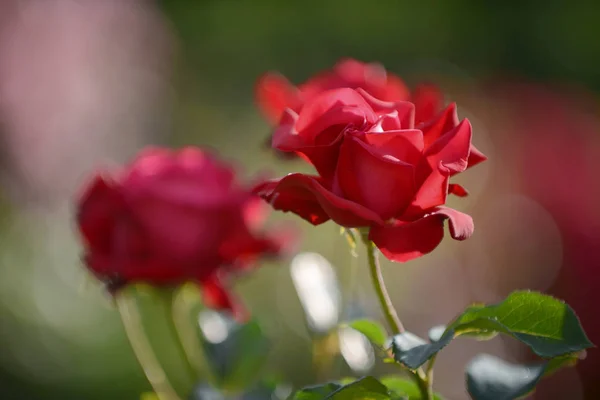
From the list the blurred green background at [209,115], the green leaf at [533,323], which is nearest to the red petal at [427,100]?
the blurred green background at [209,115]

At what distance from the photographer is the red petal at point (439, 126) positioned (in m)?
0.35

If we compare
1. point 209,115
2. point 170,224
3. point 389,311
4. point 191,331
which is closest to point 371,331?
point 389,311

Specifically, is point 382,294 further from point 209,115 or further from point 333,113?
point 209,115

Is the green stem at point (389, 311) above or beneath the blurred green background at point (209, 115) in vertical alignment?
above

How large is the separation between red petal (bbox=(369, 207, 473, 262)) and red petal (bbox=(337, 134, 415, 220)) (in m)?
0.01

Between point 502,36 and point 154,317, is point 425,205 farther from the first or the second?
point 502,36

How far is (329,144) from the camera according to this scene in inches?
13.1

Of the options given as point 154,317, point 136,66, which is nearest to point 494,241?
point 154,317

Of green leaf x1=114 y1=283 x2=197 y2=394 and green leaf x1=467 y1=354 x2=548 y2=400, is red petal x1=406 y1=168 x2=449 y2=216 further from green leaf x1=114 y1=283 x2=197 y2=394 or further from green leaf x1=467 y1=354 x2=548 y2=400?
green leaf x1=114 y1=283 x2=197 y2=394

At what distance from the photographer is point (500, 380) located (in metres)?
0.34

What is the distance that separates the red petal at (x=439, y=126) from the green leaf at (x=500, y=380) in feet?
0.33

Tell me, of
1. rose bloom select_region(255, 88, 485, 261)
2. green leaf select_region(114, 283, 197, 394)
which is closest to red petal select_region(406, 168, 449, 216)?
rose bloom select_region(255, 88, 485, 261)

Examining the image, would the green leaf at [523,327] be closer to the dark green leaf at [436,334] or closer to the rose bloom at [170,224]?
the dark green leaf at [436,334]

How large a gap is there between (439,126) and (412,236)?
0.18 ft
